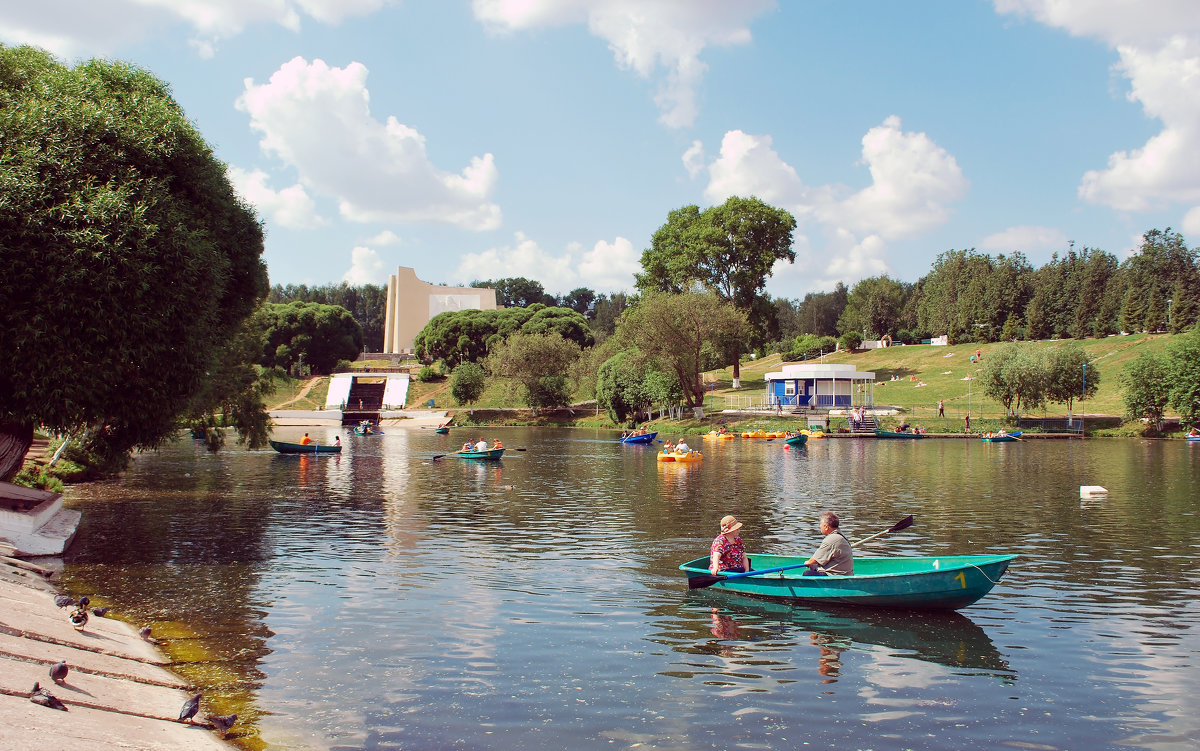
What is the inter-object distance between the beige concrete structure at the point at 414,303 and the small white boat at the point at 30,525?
410ft

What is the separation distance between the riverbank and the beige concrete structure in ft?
441

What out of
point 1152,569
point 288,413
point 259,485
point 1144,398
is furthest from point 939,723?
point 288,413

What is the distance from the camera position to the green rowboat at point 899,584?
552 inches

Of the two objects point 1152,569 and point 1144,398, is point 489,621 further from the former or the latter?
point 1144,398

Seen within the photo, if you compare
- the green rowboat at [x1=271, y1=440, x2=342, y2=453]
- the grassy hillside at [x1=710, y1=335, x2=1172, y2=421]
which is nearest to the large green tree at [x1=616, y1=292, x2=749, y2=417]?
the grassy hillside at [x1=710, y1=335, x2=1172, y2=421]

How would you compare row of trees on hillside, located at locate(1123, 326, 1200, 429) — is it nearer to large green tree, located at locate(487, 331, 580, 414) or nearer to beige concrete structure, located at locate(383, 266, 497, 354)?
large green tree, located at locate(487, 331, 580, 414)

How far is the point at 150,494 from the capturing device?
101ft

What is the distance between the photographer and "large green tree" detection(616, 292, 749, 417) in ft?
245

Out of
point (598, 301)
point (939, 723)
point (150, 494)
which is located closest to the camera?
point (939, 723)

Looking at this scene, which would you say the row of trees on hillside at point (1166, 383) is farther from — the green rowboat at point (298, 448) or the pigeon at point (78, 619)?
the pigeon at point (78, 619)

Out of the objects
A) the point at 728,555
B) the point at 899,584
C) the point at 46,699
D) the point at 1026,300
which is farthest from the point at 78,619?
the point at 1026,300

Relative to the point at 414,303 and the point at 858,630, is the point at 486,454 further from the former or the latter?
the point at 414,303

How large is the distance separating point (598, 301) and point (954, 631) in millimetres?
185835

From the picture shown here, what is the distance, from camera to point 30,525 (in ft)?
62.3
